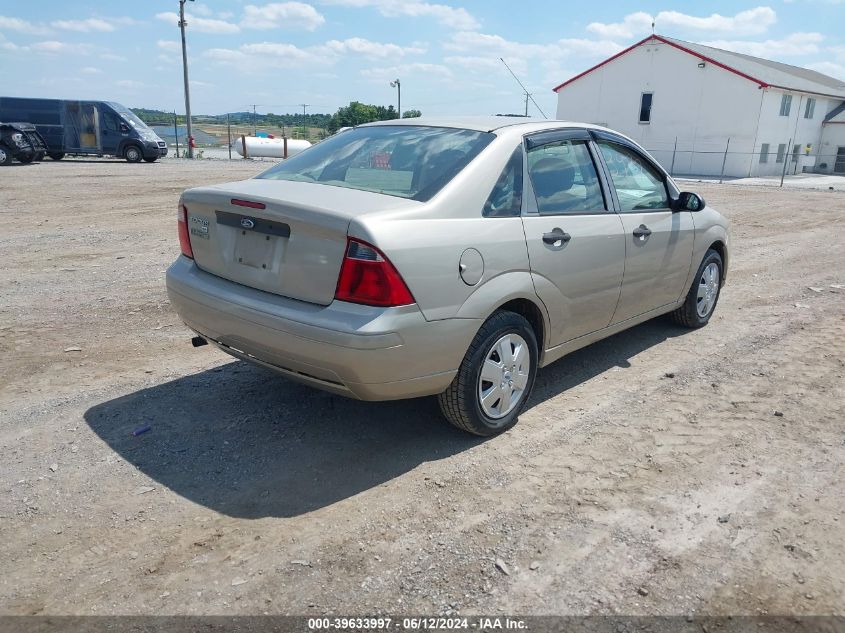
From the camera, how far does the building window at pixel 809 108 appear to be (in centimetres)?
4146

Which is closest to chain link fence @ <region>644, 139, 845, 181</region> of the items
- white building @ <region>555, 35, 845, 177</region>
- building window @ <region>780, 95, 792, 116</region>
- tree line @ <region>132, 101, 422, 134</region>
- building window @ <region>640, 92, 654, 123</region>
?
white building @ <region>555, 35, 845, 177</region>

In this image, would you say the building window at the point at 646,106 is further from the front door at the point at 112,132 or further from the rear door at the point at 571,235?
the rear door at the point at 571,235

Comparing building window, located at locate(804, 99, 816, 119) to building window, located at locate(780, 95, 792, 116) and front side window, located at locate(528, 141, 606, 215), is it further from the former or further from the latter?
front side window, located at locate(528, 141, 606, 215)

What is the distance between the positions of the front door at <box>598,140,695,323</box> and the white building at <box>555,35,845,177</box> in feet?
115

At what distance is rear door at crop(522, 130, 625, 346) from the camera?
399cm

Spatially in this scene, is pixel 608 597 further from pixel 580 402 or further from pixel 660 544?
pixel 580 402

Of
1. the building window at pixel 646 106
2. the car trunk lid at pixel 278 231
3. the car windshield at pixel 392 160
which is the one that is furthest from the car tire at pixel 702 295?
the building window at pixel 646 106

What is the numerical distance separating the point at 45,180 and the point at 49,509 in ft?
60.0

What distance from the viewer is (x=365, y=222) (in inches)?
125

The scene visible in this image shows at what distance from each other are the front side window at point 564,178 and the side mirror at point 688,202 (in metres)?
1.10

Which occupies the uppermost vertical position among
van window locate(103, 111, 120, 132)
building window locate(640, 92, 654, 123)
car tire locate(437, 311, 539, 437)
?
building window locate(640, 92, 654, 123)

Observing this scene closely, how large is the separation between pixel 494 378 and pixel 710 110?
40.1m

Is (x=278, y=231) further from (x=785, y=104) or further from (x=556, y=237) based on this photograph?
(x=785, y=104)

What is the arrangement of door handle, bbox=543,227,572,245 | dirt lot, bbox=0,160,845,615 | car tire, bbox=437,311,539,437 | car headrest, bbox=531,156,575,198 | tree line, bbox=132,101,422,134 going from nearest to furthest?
dirt lot, bbox=0,160,845,615 → car tire, bbox=437,311,539,437 → door handle, bbox=543,227,572,245 → car headrest, bbox=531,156,575,198 → tree line, bbox=132,101,422,134
